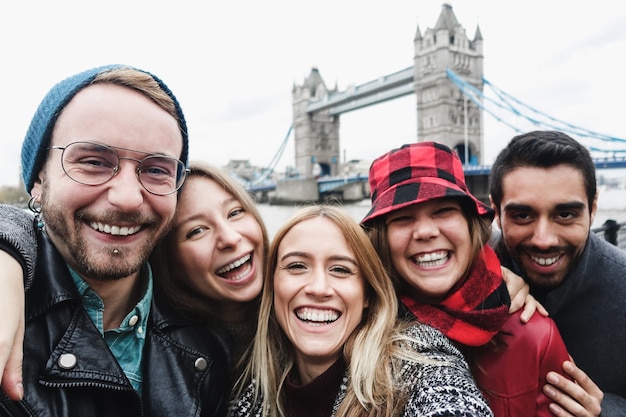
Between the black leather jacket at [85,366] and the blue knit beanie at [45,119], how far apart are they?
0.58ft

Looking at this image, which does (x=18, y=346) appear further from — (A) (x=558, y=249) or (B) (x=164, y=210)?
(A) (x=558, y=249)

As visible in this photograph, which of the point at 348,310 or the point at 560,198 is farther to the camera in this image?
the point at 560,198

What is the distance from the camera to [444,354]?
3.76ft

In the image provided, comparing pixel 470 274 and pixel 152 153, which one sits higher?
pixel 152 153

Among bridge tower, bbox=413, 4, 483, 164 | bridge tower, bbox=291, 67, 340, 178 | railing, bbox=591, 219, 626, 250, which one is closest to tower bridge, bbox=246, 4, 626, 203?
bridge tower, bbox=413, 4, 483, 164

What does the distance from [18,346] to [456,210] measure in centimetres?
116

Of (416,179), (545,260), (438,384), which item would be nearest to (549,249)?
(545,260)

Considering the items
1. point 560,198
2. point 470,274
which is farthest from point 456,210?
point 560,198

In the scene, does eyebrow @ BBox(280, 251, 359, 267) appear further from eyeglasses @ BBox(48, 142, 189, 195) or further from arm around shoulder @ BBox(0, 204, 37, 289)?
arm around shoulder @ BBox(0, 204, 37, 289)

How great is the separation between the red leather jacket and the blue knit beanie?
1.26 meters

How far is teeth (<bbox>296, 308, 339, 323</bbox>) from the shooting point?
Answer: 4.13 ft

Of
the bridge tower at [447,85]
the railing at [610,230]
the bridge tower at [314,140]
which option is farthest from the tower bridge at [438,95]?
the railing at [610,230]

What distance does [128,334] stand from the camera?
122cm

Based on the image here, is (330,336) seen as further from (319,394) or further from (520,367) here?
(520,367)
